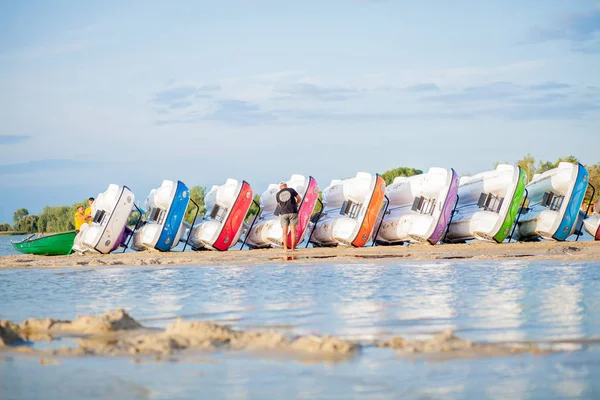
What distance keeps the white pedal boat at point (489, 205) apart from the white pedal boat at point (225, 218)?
5436mm

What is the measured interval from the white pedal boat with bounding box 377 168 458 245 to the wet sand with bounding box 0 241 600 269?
0.45 metres

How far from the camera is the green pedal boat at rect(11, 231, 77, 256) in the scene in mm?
25469

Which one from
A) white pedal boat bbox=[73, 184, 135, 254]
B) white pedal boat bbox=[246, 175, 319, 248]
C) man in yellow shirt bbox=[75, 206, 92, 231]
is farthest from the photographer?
man in yellow shirt bbox=[75, 206, 92, 231]

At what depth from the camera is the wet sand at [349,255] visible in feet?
60.9

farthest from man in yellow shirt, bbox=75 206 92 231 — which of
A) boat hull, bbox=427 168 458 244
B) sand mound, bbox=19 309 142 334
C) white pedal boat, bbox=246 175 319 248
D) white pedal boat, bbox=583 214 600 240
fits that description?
sand mound, bbox=19 309 142 334

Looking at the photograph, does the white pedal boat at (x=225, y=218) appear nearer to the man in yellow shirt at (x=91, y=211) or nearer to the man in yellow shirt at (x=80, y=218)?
the man in yellow shirt at (x=91, y=211)

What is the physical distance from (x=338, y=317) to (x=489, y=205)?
1462 cm

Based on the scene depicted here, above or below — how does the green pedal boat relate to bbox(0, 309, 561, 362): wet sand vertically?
below

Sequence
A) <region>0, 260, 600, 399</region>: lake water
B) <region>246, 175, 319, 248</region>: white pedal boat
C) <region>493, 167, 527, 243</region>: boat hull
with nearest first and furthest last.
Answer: <region>0, 260, 600, 399</region>: lake water < <region>493, 167, 527, 243</region>: boat hull < <region>246, 175, 319, 248</region>: white pedal boat

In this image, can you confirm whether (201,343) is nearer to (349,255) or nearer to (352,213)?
(349,255)

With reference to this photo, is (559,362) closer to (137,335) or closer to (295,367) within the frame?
(295,367)

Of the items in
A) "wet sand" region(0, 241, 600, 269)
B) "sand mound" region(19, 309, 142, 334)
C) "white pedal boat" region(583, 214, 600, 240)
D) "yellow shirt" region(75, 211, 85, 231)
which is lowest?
"wet sand" region(0, 241, 600, 269)

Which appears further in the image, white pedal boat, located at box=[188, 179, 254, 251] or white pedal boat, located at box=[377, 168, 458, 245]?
white pedal boat, located at box=[188, 179, 254, 251]

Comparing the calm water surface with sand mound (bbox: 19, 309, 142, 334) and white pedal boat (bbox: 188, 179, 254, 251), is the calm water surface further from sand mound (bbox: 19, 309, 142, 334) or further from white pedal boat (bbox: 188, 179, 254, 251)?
white pedal boat (bbox: 188, 179, 254, 251)
